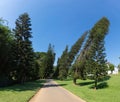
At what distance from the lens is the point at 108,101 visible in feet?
54.5

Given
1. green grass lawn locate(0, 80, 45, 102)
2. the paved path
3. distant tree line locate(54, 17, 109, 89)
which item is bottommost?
the paved path

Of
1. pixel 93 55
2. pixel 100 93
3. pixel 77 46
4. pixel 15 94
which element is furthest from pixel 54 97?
pixel 77 46

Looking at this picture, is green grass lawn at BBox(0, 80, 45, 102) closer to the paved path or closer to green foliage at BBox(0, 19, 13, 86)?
the paved path

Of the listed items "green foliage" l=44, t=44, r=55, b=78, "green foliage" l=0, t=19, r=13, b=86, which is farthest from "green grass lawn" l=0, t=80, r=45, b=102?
"green foliage" l=44, t=44, r=55, b=78

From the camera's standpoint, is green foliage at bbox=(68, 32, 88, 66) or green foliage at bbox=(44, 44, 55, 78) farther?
green foliage at bbox=(44, 44, 55, 78)

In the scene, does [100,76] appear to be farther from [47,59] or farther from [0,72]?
[47,59]

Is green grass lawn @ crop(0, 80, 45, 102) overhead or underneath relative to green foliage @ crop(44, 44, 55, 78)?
underneath

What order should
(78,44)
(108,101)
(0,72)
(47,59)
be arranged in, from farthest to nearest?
(47,59), (78,44), (0,72), (108,101)

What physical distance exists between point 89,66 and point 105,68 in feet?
7.97

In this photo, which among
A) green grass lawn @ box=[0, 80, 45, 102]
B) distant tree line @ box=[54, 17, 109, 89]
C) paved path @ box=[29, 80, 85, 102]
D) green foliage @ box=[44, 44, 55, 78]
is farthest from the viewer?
green foliage @ box=[44, 44, 55, 78]

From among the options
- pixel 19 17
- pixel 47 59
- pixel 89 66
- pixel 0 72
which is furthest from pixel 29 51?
pixel 47 59

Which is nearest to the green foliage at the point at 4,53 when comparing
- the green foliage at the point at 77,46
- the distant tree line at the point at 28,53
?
the distant tree line at the point at 28,53

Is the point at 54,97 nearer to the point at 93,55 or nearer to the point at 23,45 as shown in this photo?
the point at 93,55

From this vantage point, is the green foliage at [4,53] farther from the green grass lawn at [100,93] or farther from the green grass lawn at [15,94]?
the green grass lawn at [100,93]
